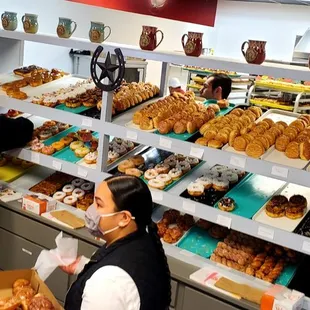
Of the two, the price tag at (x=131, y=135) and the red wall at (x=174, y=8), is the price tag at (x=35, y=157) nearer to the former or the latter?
the price tag at (x=131, y=135)

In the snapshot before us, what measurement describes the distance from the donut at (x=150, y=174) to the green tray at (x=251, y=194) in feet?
1.50

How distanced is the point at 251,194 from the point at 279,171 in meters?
0.45

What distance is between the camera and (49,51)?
6.86 meters

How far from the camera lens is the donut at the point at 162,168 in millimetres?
2843

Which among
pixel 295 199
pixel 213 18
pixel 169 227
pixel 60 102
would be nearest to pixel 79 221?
pixel 169 227

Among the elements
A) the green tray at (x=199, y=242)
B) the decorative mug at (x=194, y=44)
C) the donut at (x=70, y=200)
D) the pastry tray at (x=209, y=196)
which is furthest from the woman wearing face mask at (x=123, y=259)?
the donut at (x=70, y=200)

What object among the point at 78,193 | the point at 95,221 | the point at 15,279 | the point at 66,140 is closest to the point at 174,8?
the point at 66,140

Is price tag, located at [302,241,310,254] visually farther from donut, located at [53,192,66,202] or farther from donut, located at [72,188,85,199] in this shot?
donut, located at [53,192,66,202]

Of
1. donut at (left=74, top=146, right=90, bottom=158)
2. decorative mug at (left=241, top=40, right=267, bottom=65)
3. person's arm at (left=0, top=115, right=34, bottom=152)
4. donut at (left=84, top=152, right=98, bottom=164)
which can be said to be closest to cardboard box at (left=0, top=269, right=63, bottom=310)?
donut at (left=84, top=152, right=98, bottom=164)

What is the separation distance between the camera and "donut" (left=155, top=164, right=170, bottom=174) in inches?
112

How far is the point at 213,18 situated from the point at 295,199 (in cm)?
817

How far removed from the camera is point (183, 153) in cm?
251

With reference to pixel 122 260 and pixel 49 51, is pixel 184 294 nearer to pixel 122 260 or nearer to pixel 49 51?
pixel 122 260

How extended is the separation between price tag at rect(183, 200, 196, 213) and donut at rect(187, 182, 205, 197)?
0.30 feet
